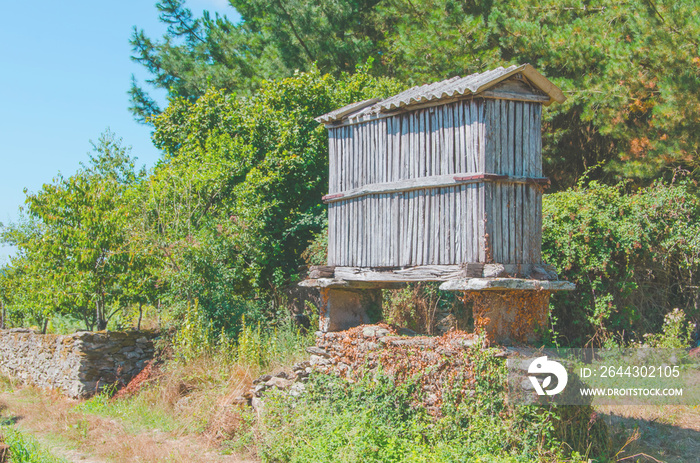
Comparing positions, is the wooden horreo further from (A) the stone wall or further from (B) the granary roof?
(A) the stone wall

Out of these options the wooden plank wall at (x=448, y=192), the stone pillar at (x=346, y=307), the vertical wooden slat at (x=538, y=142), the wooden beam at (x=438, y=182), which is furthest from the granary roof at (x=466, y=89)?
the stone pillar at (x=346, y=307)

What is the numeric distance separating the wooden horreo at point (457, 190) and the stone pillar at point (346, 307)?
503mm

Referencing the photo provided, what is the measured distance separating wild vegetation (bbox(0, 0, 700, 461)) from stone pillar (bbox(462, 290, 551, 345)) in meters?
0.99

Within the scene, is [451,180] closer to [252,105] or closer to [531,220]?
[531,220]

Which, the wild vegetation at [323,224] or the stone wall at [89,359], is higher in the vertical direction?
the wild vegetation at [323,224]

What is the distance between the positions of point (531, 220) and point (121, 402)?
8.32 m

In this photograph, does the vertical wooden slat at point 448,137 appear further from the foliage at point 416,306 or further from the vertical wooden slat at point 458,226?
the foliage at point 416,306

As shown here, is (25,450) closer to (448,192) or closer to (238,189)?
(238,189)

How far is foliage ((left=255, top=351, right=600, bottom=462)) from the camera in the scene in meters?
6.76

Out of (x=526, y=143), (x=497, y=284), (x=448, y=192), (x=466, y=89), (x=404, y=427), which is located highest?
(x=466, y=89)

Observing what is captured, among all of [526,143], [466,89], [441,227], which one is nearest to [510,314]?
[441,227]

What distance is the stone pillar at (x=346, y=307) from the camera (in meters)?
9.37

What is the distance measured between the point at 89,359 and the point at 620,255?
36.3 ft

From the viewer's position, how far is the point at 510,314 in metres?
7.54
